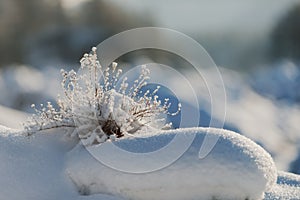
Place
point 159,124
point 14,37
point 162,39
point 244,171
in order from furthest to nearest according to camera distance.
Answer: point 14,37, point 162,39, point 159,124, point 244,171

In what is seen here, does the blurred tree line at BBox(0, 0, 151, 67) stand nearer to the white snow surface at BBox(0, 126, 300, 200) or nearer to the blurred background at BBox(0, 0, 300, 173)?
the blurred background at BBox(0, 0, 300, 173)

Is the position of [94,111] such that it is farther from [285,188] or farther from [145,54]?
[145,54]

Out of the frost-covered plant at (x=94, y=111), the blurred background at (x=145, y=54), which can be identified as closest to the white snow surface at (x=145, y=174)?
the frost-covered plant at (x=94, y=111)

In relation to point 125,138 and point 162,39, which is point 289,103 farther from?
point 125,138

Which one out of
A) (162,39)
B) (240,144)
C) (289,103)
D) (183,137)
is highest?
(162,39)

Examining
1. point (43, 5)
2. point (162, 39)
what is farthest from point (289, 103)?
point (43, 5)

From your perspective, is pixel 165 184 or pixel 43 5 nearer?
pixel 165 184

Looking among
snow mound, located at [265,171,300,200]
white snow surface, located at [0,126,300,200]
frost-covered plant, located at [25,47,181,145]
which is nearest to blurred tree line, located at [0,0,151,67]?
frost-covered plant, located at [25,47,181,145]
